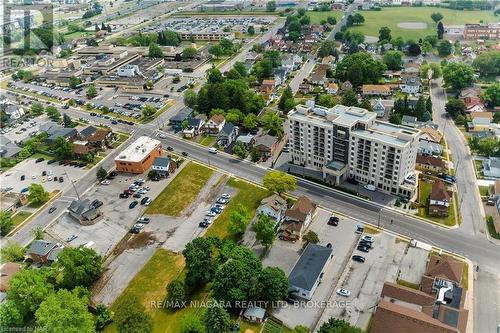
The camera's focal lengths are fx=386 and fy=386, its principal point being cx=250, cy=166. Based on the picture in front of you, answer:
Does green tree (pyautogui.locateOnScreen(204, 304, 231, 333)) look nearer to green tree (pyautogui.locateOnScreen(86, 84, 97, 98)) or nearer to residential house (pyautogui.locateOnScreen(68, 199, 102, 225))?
residential house (pyautogui.locateOnScreen(68, 199, 102, 225))

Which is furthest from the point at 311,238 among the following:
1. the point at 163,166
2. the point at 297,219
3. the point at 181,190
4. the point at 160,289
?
the point at 163,166

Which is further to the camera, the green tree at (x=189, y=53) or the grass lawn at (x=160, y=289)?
the green tree at (x=189, y=53)

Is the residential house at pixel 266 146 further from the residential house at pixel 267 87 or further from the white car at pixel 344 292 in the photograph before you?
the white car at pixel 344 292

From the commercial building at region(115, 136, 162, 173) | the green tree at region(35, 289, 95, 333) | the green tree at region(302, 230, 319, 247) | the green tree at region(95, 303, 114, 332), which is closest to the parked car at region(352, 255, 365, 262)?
the green tree at region(302, 230, 319, 247)

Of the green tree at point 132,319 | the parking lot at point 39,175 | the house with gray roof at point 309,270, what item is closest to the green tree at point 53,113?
the parking lot at point 39,175

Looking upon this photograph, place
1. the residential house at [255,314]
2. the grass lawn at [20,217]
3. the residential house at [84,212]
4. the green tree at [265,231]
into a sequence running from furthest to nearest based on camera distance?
1. the grass lawn at [20,217]
2. the residential house at [84,212]
3. the green tree at [265,231]
4. the residential house at [255,314]
